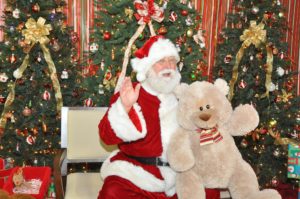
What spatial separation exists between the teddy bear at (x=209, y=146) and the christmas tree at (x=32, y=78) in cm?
169

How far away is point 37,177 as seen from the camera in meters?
3.24

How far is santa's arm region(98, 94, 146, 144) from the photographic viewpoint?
257cm

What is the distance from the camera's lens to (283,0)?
211 inches

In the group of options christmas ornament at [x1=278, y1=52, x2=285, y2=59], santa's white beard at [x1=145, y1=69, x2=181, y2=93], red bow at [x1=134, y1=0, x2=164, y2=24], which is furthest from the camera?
christmas ornament at [x1=278, y1=52, x2=285, y2=59]

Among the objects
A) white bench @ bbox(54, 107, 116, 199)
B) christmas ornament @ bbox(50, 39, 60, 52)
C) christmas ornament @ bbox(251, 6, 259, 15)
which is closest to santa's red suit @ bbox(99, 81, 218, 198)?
white bench @ bbox(54, 107, 116, 199)

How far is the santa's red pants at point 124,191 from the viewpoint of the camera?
255cm

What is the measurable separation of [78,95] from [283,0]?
3.12 metres

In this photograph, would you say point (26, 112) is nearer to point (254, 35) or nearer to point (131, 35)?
point (131, 35)

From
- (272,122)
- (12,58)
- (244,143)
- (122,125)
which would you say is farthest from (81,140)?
(272,122)

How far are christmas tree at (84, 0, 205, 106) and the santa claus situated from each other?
0.81 m

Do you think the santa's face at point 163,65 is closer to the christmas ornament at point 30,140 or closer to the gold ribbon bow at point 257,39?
the gold ribbon bow at point 257,39

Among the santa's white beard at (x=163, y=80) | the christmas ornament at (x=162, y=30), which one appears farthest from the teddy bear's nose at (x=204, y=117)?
the christmas ornament at (x=162, y=30)

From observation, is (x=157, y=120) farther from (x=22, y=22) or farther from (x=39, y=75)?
(x=22, y=22)

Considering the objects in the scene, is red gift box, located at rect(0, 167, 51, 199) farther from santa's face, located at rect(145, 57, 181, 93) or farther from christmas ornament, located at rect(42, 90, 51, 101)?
santa's face, located at rect(145, 57, 181, 93)
